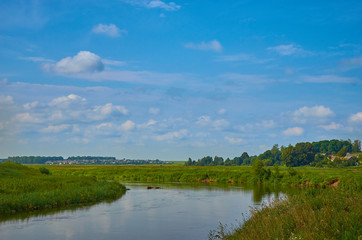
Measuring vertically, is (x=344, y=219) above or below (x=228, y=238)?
above

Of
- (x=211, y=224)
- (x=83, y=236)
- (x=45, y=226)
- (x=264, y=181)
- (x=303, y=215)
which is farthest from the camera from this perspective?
(x=264, y=181)

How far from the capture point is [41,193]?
33375 mm

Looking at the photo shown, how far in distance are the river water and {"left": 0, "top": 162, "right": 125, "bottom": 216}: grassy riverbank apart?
224cm

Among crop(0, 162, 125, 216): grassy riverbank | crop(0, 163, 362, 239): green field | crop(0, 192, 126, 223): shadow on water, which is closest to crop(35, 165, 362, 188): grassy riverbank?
crop(0, 163, 362, 239): green field

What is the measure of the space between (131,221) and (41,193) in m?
11.3

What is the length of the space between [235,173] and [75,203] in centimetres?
4531

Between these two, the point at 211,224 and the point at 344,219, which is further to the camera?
the point at 211,224

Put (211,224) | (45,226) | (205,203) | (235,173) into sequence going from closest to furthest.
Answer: (45,226), (211,224), (205,203), (235,173)

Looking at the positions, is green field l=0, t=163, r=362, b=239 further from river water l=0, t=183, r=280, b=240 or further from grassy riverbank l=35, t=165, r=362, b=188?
river water l=0, t=183, r=280, b=240

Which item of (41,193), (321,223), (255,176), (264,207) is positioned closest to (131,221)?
(264,207)

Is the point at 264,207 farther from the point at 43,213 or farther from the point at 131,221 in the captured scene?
the point at 43,213

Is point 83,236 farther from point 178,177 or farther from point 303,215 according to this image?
point 178,177

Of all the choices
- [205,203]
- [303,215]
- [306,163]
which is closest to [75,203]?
[205,203]

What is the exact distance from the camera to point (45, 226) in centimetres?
2420
